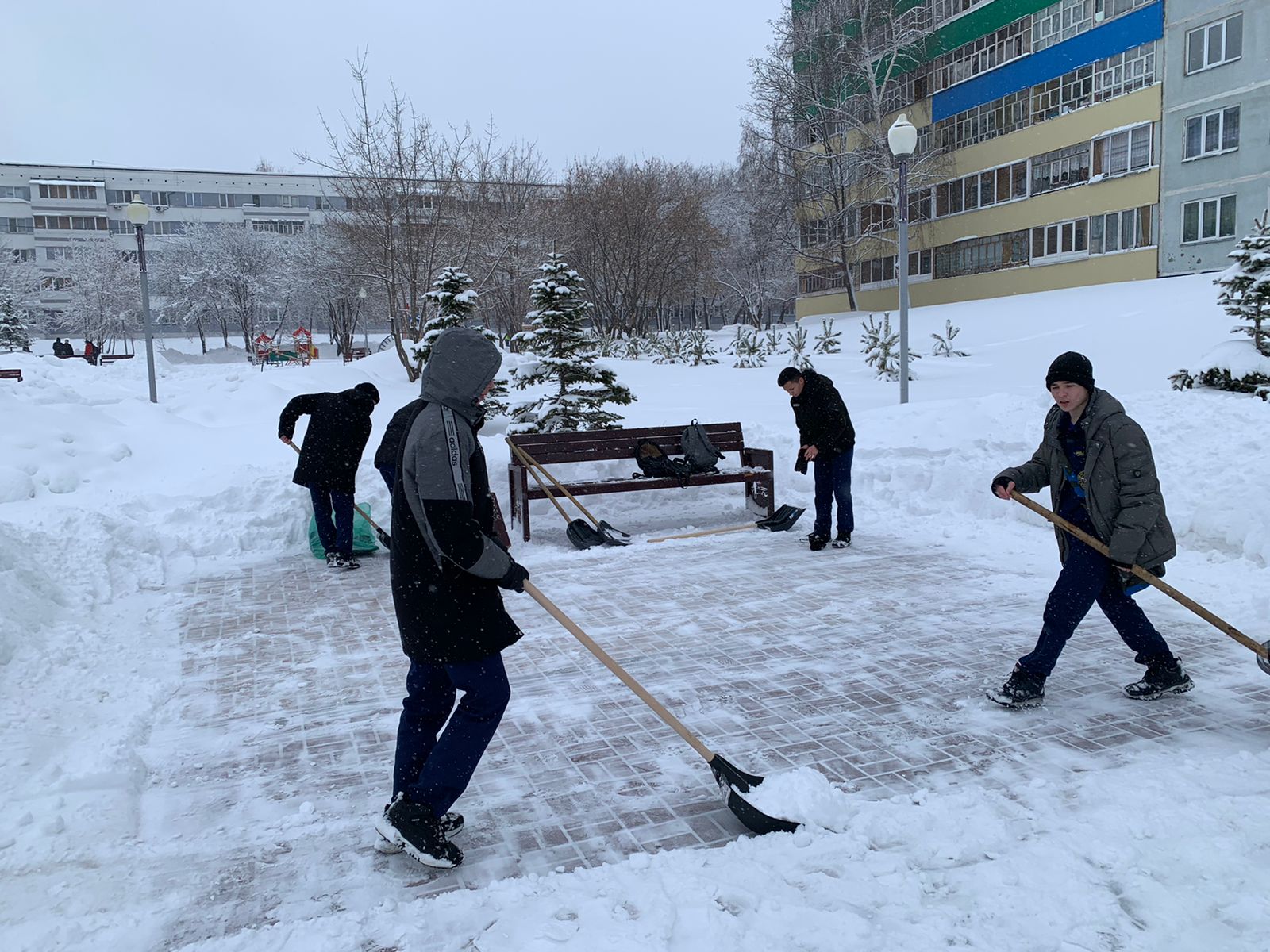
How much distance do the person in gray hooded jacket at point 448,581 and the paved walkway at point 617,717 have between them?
294 millimetres

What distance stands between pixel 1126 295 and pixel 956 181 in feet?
41.6

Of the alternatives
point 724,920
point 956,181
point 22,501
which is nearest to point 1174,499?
point 724,920

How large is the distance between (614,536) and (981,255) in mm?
29082

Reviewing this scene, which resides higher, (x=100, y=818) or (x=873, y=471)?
(x=873, y=471)

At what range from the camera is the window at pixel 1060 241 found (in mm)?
29016

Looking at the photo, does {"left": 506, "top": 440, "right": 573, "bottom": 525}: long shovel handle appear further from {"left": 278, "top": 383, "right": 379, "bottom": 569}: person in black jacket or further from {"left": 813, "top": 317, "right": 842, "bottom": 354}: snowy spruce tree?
{"left": 813, "top": 317, "right": 842, "bottom": 354}: snowy spruce tree

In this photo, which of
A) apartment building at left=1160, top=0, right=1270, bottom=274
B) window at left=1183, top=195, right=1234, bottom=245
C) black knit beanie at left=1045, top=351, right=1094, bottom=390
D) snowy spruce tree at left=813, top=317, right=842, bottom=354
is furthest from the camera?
snowy spruce tree at left=813, top=317, right=842, bottom=354

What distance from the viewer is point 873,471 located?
9.72m

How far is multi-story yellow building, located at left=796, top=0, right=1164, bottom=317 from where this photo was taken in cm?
2678

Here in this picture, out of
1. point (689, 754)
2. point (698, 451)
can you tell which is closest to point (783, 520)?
point (698, 451)

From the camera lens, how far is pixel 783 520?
897 cm

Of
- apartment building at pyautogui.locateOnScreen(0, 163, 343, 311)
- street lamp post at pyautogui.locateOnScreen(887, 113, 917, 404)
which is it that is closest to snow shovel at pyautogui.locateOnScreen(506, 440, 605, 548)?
street lamp post at pyautogui.locateOnScreen(887, 113, 917, 404)

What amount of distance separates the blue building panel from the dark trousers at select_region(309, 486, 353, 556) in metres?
27.6

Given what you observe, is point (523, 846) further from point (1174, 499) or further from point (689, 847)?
point (1174, 499)
